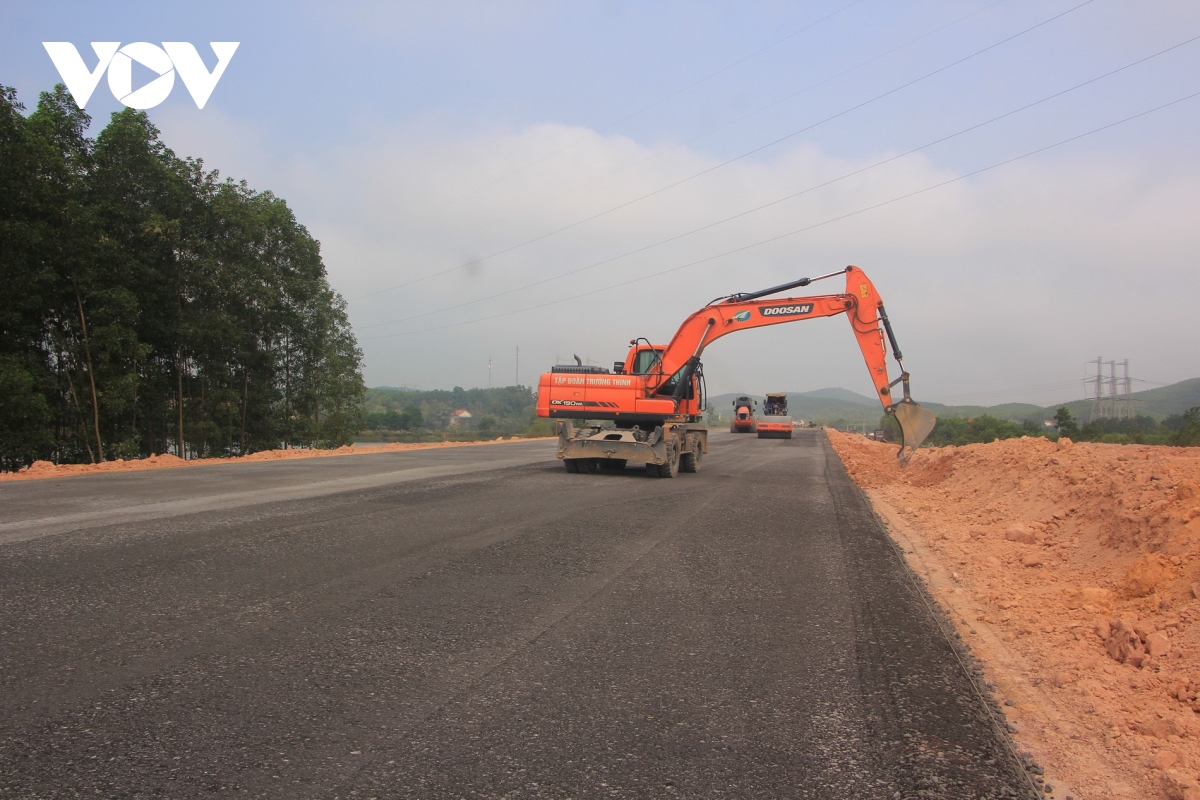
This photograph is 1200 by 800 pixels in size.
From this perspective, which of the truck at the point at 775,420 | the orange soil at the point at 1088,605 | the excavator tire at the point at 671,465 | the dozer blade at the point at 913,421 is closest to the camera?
the orange soil at the point at 1088,605

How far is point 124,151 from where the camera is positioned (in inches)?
1003

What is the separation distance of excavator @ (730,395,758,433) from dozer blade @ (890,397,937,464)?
3525 cm

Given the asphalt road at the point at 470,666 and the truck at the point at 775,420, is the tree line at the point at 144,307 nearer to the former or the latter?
the asphalt road at the point at 470,666

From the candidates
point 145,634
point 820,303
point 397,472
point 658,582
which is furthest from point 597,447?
point 145,634

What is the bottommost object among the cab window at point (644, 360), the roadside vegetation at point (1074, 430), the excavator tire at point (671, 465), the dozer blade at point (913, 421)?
the roadside vegetation at point (1074, 430)

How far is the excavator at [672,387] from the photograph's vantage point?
611 inches

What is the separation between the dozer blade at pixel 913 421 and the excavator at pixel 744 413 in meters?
35.2

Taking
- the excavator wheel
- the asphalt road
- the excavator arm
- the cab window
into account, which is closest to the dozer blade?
the excavator arm

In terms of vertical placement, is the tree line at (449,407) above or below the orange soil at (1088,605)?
above

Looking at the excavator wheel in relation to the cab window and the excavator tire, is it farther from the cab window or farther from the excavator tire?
the cab window

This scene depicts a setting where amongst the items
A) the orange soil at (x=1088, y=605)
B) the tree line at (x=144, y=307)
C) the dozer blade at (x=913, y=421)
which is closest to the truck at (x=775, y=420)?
the tree line at (x=144, y=307)

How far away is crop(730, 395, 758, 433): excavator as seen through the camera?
5069cm

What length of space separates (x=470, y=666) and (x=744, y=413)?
47746 millimetres

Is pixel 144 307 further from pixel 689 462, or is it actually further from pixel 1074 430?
pixel 1074 430
